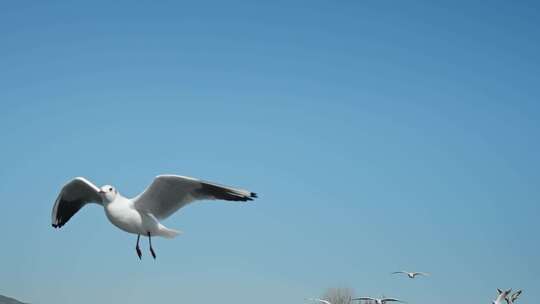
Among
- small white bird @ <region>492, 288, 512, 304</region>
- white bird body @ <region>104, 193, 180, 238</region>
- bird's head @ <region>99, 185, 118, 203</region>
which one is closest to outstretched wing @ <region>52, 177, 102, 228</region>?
bird's head @ <region>99, 185, 118, 203</region>

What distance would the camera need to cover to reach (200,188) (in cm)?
1334

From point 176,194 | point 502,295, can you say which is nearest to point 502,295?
point 502,295

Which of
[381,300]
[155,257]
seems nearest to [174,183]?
[155,257]

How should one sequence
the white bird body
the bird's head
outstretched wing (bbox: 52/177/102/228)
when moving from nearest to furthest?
1. the white bird body
2. the bird's head
3. outstretched wing (bbox: 52/177/102/228)

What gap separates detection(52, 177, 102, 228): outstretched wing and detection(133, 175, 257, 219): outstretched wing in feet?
4.72

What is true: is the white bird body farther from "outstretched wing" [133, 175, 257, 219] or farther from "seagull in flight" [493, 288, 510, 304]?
"seagull in flight" [493, 288, 510, 304]

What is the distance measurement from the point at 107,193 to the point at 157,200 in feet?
3.40

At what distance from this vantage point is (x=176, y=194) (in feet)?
43.9

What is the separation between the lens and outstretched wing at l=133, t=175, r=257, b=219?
12878 mm

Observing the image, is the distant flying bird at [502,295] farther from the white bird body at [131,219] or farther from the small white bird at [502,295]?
the white bird body at [131,219]

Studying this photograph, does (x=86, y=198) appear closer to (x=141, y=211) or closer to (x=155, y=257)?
(x=141, y=211)

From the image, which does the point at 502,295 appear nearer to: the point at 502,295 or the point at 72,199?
the point at 502,295

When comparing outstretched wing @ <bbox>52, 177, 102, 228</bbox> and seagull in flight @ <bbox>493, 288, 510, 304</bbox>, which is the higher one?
seagull in flight @ <bbox>493, 288, 510, 304</bbox>

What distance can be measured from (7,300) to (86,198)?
162m
